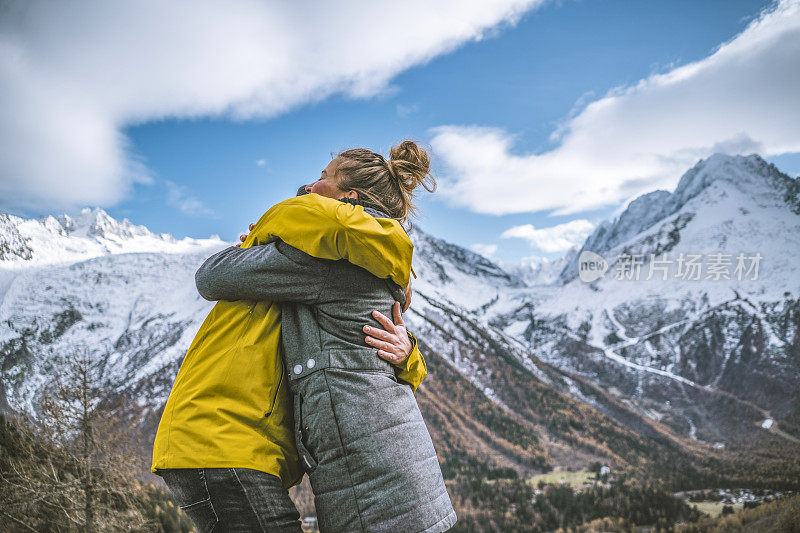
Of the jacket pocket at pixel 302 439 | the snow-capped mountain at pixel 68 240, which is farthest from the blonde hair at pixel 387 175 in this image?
the snow-capped mountain at pixel 68 240

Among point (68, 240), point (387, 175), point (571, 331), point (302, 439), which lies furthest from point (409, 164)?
point (571, 331)

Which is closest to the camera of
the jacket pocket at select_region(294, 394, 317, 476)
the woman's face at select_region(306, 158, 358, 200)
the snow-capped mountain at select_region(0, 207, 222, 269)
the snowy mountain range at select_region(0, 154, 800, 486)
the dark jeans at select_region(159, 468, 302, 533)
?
the dark jeans at select_region(159, 468, 302, 533)

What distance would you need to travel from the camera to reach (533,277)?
18688 cm

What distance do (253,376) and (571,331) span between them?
10229 centimetres

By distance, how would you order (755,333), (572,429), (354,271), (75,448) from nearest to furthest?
(354,271) → (75,448) → (572,429) → (755,333)

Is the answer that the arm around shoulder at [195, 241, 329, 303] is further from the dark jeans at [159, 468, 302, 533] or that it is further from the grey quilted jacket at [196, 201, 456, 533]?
the dark jeans at [159, 468, 302, 533]

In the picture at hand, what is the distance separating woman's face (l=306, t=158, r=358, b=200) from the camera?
2170 millimetres

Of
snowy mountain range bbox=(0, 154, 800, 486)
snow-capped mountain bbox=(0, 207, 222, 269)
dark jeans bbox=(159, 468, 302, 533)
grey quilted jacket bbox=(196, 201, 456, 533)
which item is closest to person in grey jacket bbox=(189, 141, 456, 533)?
grey quilted jacket bbox=(196, 201, 456, 533)

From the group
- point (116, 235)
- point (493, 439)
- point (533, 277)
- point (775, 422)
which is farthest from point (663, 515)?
point (533, 277)

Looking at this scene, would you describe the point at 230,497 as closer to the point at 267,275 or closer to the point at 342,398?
the point at 342,398

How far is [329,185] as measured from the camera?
221 centimetres

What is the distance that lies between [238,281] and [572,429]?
219 feet

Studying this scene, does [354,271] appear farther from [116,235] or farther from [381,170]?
[116,235]

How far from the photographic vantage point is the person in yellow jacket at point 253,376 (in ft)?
5.27
